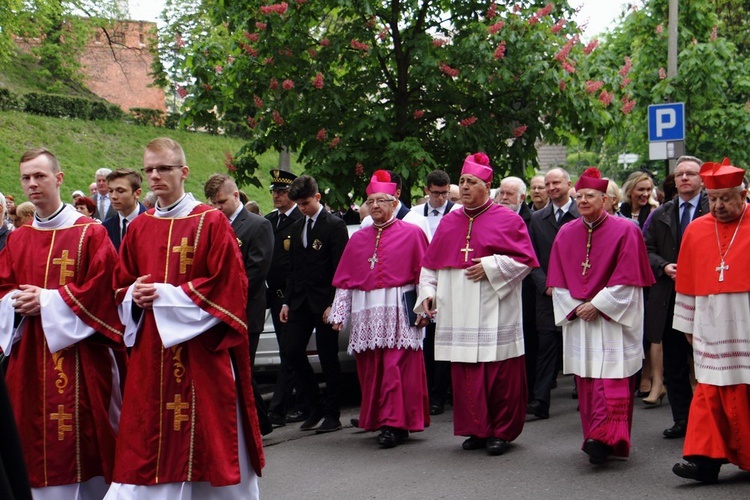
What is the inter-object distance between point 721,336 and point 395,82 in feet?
28.1

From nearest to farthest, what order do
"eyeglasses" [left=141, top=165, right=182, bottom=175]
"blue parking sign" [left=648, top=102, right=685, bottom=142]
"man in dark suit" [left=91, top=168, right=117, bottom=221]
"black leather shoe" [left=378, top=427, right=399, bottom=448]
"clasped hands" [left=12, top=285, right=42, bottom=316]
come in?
"eyeglasses" [left=141, top=165, right=182, bottom=175] < "clasped hands" [left=12, top=285, right=42, bottom=316] < "black leather shoe" [left=378, top=427, right=399, bottom=448] < "man in dark suit" [left=91, top=168, right=117, bottom=221] < "blue parking sign" [left=648, top=102, right=685, bottom=142]

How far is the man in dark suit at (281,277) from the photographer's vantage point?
10641 mm

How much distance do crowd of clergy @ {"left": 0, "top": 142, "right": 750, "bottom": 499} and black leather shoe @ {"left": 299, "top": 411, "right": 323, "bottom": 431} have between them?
11mm

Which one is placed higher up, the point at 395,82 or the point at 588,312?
the point at 395,82

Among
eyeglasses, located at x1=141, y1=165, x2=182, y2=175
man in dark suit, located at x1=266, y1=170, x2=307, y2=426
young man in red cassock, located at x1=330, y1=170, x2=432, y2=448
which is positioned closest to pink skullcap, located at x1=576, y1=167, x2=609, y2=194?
young man in red cassock, located at x1=330, y1=170, x2=432, y2=448

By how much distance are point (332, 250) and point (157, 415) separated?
13.3ft

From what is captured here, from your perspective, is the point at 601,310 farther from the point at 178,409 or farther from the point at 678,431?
the point at 178,409

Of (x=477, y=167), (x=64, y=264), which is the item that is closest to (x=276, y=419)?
(x=477, y=167)

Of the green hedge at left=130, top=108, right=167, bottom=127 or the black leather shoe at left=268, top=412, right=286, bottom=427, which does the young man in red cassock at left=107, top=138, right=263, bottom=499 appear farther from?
the green hedge at left=130, top=108, right=167, bottom=127

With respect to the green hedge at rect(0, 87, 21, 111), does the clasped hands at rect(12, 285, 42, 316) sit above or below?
below

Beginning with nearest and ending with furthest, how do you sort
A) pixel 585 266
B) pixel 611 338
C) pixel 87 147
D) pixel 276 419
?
pixel 611 338, pixel 585 266, pixel 276 419, pixel 87 147

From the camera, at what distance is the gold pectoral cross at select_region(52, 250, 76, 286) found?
661 cm

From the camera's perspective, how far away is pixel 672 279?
30.9 ft

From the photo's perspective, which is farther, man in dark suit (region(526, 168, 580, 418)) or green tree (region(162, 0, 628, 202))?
green tree (region(162, 0, 628, 202))
